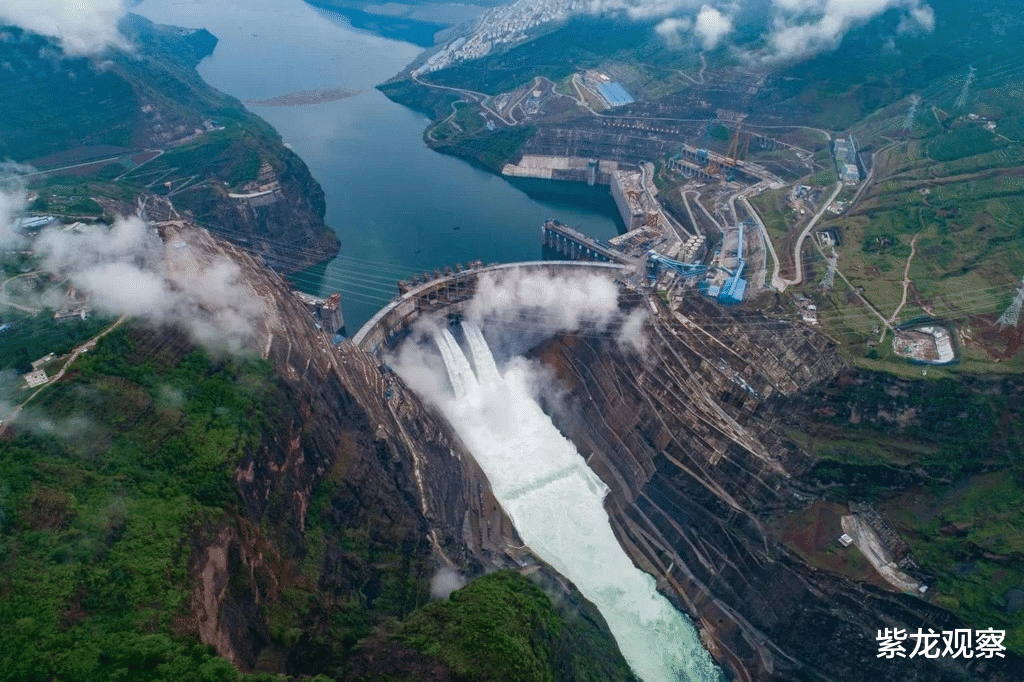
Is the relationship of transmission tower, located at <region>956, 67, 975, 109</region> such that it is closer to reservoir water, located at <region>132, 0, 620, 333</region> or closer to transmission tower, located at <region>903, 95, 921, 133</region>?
transmission tower, located at <region>903, 95, 921, 133</region>

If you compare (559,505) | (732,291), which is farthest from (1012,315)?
(559,505)

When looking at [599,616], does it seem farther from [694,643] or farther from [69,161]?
[69,161]

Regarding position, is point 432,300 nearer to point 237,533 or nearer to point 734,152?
point 237,533

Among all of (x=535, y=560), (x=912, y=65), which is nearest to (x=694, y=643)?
(x=535, y=560)

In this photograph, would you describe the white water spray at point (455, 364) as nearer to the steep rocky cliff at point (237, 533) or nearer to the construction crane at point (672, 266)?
the steep rocky cliff at point (237, 533)

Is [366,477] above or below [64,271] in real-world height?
below

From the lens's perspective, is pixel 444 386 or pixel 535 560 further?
pixel 444 386
